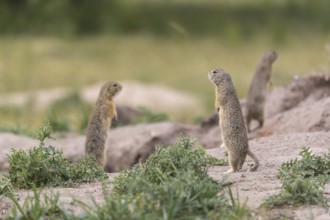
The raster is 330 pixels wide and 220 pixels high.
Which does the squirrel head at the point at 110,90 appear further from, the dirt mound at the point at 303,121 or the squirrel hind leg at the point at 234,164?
the squirrel hind leg at the point at 234,164

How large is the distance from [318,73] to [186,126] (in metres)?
1.71

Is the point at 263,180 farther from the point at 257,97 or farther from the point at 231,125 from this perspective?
the point at 257,97

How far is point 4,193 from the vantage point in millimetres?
5715

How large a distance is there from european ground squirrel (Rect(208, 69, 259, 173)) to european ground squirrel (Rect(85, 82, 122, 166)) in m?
2.10

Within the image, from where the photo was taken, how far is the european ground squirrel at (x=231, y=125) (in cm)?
656

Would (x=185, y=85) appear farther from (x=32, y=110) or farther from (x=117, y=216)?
Result: (x=117, y=216)

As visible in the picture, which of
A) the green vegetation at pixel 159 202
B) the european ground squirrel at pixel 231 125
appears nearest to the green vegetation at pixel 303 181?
the green vegetation at pixel 159 202

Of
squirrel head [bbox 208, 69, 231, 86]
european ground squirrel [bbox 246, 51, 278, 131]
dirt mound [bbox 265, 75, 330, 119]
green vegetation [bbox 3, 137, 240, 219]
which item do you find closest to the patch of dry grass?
dirt mound [bbox 265, 75, 330, 119]

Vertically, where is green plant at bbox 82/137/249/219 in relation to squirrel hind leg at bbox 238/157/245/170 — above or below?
below

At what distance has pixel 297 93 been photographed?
1088cm

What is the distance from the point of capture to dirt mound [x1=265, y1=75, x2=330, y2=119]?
10664mm

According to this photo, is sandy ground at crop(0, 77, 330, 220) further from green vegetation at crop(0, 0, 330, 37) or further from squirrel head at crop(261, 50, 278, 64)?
green vegetation at crop(0, 0, 330, 37)

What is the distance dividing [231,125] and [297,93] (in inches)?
171

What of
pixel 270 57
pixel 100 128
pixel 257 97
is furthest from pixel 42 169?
pixel 270 57
